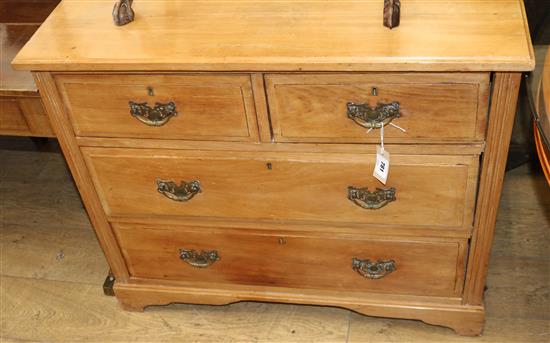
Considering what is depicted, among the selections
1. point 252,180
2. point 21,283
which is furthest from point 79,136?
point 21,283

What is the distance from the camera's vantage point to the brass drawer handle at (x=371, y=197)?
1.58m

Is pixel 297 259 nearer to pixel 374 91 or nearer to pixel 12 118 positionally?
pixel 374 91

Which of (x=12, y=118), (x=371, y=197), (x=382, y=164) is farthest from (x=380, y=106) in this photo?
(x=12, y=118)

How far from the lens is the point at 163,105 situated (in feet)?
4.99

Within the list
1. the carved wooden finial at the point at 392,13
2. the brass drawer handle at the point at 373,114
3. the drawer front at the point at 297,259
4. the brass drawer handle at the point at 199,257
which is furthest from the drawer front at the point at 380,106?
the brass drawer handle at the point at 199,257

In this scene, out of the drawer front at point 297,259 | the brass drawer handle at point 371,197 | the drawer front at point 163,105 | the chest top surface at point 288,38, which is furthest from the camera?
the drawer front at point 297,259

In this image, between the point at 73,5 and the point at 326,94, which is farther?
the point at 73,5

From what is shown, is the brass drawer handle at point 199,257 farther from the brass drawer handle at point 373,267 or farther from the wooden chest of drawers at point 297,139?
the brass drawer handle at point 373,267

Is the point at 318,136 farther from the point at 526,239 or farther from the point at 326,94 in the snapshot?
the point at 526,239

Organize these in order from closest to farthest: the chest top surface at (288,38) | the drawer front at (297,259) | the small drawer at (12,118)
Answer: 1. the chest top surface at (288,38)
2. the drawer front at (297,259)
3. the small drawer at (12,118)

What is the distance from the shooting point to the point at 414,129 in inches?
56.9

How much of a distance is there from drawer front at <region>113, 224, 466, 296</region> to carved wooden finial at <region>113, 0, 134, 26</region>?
0.56 metres

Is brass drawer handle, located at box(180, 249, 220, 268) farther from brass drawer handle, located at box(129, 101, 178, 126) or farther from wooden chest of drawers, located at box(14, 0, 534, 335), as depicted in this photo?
brass drawer handle, located at box(129, 101, 178, 126)

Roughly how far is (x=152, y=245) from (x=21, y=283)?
1.96 feet
